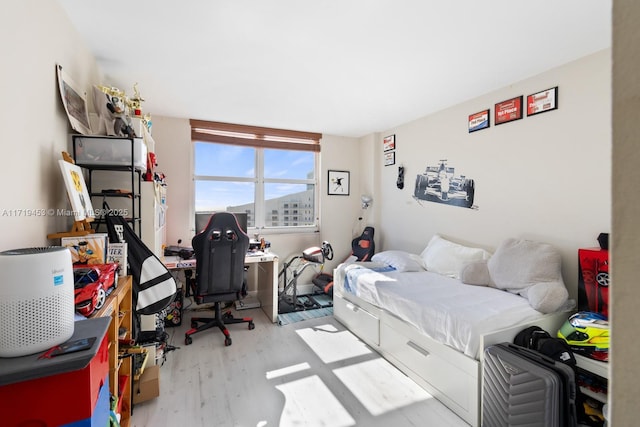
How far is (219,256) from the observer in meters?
2.79

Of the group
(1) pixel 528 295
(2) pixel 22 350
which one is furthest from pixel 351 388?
(2) pixel 22 350

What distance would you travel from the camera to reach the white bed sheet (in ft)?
6.11

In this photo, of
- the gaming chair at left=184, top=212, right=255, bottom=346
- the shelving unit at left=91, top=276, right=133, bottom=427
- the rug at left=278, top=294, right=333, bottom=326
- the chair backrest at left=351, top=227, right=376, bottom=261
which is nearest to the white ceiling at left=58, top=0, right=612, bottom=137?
the gaming chair at left=184, top=212, right=255, bottom=346

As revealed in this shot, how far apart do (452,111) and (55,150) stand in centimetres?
353

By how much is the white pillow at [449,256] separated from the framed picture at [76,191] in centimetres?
302

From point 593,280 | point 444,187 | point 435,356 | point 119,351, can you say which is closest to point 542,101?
point 444,187

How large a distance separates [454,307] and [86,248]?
230cm

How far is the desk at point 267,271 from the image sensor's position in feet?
9.93

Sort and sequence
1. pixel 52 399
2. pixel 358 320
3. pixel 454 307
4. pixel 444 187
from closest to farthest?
pixel 52 399
pixel 454 307
pixel 358 320
pixel 444 187

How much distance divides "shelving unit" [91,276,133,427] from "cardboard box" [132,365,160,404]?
223 mm

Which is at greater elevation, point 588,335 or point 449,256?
point 449,256
